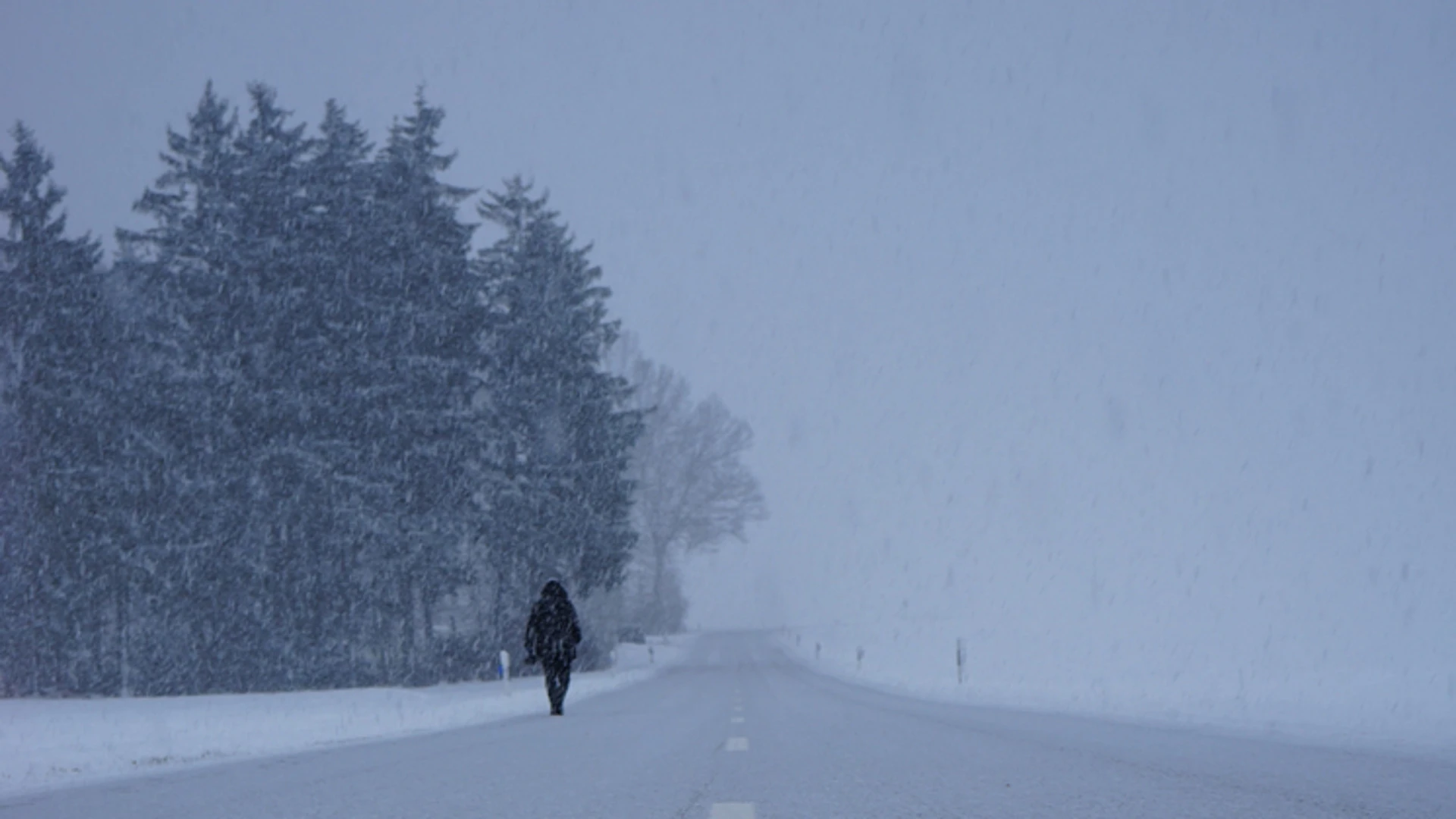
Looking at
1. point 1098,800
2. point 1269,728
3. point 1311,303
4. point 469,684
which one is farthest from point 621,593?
point 1098,800

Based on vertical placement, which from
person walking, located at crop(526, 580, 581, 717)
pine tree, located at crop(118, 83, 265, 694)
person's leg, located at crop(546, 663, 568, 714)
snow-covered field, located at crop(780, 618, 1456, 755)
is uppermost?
pine tree, located at crop(118, 83, 265, 694)

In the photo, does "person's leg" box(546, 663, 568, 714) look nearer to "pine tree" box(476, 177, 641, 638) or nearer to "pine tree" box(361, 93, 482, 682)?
"pine tree" box(361, 93, 482, 682)

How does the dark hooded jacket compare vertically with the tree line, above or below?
below

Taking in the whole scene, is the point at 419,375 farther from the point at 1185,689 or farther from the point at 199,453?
the point at 1185,689

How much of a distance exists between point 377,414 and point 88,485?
725 cm

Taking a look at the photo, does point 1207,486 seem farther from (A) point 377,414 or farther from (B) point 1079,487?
(A) point 377,414

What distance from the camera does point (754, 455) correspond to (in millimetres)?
142875

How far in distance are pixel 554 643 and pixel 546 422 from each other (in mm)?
21155

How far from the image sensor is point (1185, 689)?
24.3 metres

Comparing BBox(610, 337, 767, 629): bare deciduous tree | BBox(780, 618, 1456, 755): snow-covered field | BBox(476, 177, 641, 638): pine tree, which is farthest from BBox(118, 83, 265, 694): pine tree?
BBox(610, 337, 767, 629): bare deciduous tree

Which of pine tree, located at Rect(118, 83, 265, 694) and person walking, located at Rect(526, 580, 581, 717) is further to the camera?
pine tree, located at Rect(118, 83, 265, 694)

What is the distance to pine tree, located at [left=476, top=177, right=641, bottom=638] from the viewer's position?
40.3 metres

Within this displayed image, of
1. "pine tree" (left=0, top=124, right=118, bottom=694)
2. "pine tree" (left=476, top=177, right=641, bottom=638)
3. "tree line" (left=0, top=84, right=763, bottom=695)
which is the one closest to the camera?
"pine tree" (left=0, top=124, right=118, bottom=694)

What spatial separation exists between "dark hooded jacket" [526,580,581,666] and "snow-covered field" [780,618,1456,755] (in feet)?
23.4
